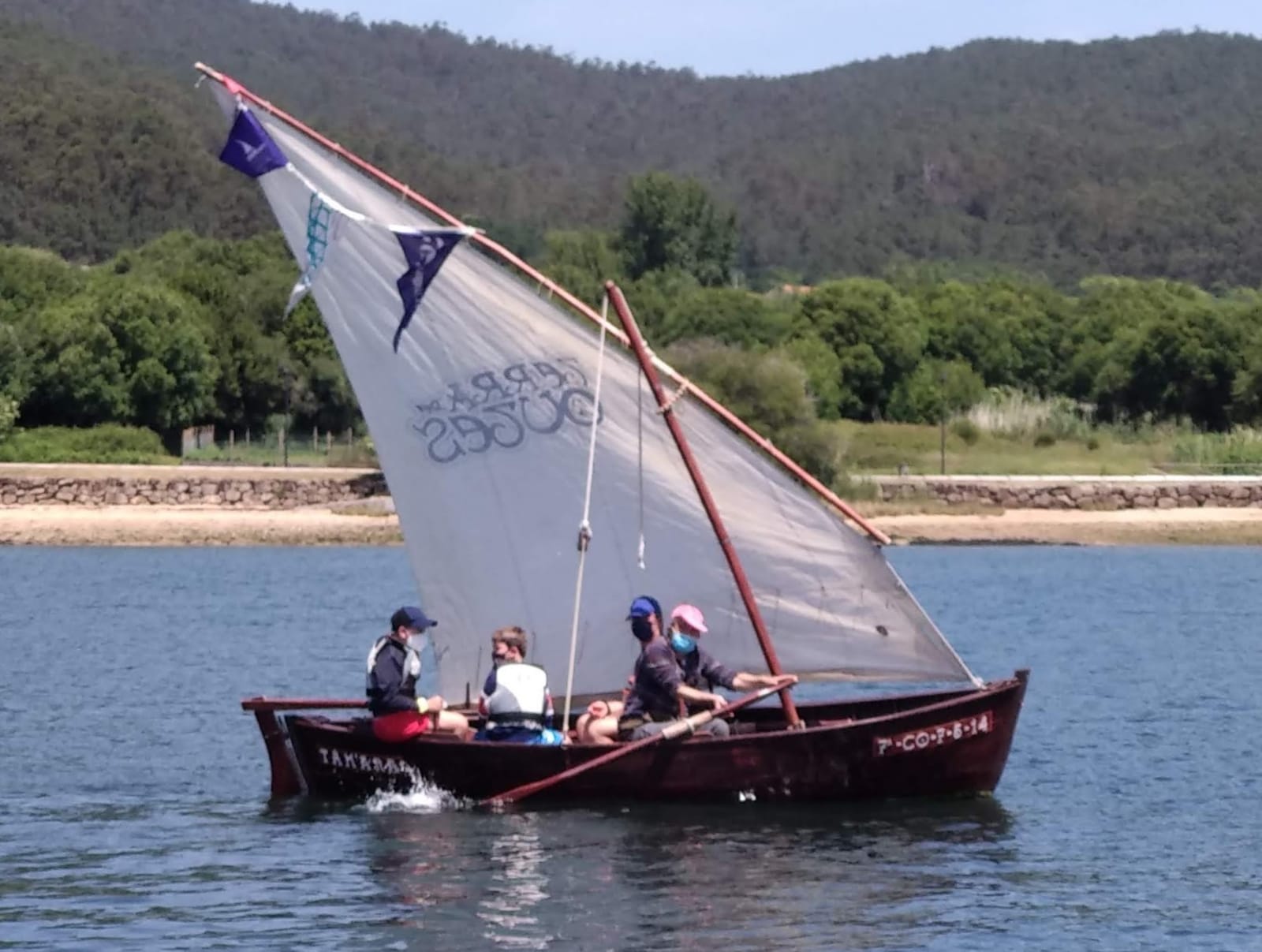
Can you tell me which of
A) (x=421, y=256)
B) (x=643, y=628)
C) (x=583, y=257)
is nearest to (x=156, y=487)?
(x=421, y=256)

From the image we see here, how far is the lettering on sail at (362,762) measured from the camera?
2177 cm

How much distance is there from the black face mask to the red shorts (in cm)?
208

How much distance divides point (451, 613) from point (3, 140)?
6177 inches

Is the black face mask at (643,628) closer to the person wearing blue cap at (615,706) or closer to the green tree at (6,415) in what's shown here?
the person wearing blue cap at (615,706)

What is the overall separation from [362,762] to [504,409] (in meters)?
3.45

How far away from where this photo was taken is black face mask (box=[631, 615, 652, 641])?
2108 centimetres

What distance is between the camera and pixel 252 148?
21.9m

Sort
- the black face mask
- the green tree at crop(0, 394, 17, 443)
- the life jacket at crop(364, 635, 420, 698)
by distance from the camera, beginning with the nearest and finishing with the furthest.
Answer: the black face mask, the life jacket at crop(364, 635, 420, 698), the green tree at crop(0, 394, 17, 443)

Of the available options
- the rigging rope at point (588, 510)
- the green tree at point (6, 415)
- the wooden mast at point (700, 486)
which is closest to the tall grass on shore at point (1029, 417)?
the green tree at point (6, 415)

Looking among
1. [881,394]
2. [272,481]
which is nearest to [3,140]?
[881,394]

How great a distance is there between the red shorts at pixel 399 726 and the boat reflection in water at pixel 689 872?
2.53ft

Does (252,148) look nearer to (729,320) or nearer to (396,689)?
(396,689)

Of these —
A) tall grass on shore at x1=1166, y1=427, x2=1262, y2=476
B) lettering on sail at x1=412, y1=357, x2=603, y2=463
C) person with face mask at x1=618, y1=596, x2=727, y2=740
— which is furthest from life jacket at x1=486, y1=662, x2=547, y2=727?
tall grass on shore at x1=1166, y1=427, x2=1262, y2=476

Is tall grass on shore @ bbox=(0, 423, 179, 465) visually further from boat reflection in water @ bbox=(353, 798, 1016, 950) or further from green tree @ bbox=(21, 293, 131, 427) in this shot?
boat reflection in water @ bbox=(353, 798, 1016, 950)
